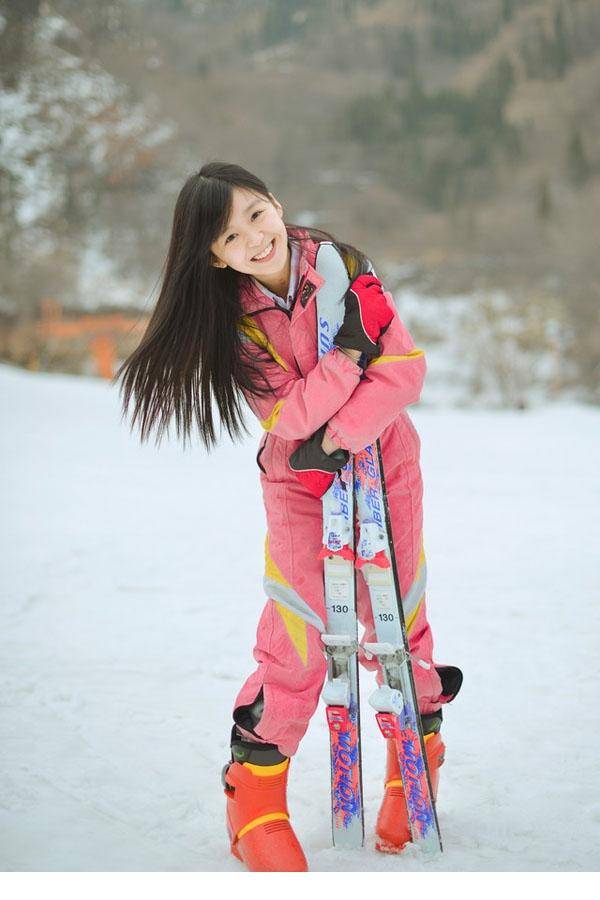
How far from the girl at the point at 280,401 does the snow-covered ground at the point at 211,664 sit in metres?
0.15

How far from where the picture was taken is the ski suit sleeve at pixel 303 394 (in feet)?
3.51

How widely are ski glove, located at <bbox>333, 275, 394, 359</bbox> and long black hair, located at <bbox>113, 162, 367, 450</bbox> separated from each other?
0.07m

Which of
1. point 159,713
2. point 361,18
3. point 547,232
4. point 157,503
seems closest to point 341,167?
point 361,18

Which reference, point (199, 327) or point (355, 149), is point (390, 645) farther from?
point (355, 149)

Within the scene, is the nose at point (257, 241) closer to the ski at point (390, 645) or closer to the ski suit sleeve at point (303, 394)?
the ski suit sleeve at point (303, 394)

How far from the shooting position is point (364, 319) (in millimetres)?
1084

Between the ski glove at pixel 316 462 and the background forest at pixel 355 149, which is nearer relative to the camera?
the ski glove at pixel 316 462

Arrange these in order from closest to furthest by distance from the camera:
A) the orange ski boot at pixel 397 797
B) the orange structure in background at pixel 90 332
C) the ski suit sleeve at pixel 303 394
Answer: the ski suit sleeve at pixel 303 394 < the orange ski boot at pixel 397 797 < the orange structure in background at pixel 90 332

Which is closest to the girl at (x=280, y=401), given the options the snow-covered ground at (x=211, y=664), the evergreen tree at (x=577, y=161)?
the snow-covered ground at (x=211, y=664)

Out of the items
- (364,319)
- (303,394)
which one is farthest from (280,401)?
(364,319)

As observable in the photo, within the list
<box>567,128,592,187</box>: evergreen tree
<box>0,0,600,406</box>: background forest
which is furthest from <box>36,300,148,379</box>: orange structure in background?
<box>567,128,592,187</box>: evergreen tree

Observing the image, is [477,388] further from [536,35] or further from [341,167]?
[341,167]

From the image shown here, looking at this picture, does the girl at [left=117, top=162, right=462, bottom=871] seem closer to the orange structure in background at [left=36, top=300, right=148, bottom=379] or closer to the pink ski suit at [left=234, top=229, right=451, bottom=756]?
the pink ski suit at [left=234, top=229, right=451, bottom=756]

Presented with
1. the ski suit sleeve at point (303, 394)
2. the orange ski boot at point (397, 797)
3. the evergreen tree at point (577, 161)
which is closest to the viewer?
the ski suit sleeve at point (303, 394)
